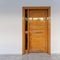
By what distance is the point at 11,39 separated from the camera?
5.96 meters

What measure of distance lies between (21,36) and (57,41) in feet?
5.19

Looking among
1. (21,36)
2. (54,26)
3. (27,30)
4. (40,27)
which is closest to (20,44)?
(21,36)

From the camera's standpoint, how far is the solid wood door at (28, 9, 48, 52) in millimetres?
6359

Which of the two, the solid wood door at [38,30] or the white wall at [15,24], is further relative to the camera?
the solid wood door at [38,30]

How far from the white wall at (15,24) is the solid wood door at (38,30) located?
A: 500 mm

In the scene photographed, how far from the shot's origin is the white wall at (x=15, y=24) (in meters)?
5.91

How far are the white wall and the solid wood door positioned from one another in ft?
1.64

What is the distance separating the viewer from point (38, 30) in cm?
641

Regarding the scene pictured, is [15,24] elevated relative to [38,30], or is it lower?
elevated

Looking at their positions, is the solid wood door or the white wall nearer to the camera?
the white wall

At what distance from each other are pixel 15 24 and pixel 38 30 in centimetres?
115

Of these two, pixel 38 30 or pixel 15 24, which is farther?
pixel 38 30

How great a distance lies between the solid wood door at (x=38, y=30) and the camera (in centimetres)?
636

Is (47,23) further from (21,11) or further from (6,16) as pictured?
(6,16)
